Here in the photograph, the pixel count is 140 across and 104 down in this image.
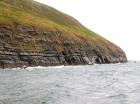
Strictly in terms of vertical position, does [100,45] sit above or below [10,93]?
above

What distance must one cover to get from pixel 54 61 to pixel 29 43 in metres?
11.9

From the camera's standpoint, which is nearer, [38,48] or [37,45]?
[38,48]

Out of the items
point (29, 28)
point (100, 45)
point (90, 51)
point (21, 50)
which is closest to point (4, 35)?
point (21, 50)

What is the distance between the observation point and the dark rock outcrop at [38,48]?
11475 cm

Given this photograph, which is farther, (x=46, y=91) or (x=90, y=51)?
(x=90, y=51)

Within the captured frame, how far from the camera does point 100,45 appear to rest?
187750mm

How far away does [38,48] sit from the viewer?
12962cm

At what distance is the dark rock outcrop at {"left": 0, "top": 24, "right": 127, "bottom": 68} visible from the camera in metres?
115

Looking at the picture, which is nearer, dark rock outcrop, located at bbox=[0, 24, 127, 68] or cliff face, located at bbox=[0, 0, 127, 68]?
dark rock outcrop, located at bbox=[0, 24, 127, 68]

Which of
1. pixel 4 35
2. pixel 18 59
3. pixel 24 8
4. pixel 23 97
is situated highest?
pixel 24 8

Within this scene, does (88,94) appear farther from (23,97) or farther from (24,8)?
(24,8)

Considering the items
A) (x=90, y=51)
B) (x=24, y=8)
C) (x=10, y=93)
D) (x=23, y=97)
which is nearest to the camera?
(x=23, y=97)

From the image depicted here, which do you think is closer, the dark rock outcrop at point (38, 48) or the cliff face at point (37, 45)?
the dark rock outcrop at point (38, 48)

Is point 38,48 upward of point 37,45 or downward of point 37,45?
downward
